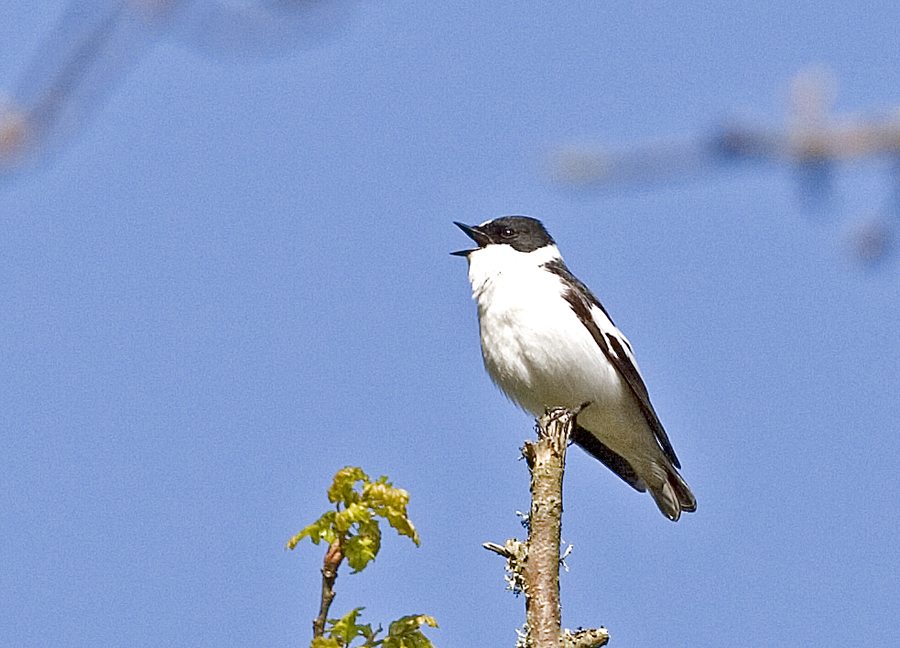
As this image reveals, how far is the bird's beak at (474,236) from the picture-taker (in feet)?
28.0

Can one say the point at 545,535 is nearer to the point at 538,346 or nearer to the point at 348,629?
the point at 348,629

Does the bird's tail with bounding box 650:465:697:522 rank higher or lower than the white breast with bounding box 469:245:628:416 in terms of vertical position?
lower

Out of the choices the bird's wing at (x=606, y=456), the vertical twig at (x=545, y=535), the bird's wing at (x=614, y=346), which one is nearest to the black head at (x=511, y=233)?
the bird's wing at (x=614, y=346)

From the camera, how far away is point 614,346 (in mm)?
8055

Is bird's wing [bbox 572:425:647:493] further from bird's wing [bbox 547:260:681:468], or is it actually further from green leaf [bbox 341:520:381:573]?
green leaf [bbox 341:520:381:573]

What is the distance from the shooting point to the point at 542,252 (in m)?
8.65

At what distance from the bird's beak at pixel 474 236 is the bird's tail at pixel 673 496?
6.69 ft

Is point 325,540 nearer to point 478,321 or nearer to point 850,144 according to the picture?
point 850,144

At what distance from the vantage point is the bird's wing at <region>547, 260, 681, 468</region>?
7934 mm

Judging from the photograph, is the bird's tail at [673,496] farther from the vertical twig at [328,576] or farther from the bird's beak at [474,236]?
the vertical twig at [328,576]

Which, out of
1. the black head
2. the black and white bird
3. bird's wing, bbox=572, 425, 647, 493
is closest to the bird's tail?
the black and white bird

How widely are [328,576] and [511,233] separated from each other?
20.5 ft

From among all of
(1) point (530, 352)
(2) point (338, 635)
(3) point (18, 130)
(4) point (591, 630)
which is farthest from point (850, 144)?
→ (1) point (530, 352)

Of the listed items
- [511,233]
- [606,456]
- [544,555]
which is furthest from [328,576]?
[511,233]
